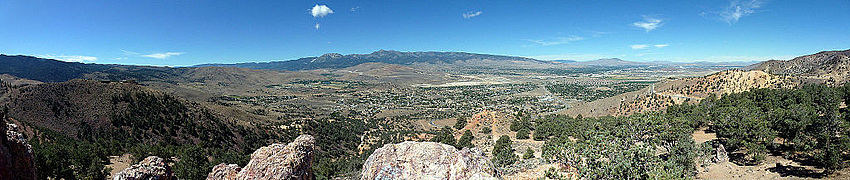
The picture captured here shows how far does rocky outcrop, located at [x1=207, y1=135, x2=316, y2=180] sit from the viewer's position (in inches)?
421

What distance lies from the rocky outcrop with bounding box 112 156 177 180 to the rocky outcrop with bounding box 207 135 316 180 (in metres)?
1.72

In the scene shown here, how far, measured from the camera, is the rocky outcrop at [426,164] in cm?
Answer: 849

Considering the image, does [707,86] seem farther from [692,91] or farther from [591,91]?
[591,91]

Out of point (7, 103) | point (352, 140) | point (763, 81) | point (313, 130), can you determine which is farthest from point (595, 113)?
point (7, 103)

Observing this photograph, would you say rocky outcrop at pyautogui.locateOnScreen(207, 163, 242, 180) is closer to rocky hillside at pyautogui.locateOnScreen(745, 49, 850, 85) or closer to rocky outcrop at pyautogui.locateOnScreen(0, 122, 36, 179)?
rocky outcrop at pyautogui.locateOnScreen(0, 122, 36, 179)

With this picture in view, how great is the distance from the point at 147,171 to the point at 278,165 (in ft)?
16.1

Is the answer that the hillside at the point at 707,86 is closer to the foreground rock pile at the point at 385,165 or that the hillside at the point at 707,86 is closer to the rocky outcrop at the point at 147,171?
the foreground rock pile at the point at 385,165

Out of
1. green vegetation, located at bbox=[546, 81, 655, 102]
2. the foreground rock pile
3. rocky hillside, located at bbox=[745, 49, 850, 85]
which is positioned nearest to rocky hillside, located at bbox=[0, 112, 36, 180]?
the foreground rock pile

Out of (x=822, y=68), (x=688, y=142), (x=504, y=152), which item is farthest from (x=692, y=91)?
(x=504, y=152)

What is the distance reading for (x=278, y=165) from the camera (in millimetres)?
10781

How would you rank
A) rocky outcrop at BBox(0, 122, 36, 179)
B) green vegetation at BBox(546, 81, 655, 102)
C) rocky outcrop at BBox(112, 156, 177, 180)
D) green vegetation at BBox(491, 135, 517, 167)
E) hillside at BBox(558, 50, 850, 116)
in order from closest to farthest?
1. rocky outcrop at BBox(0, 122, 36, 179)
2. rocky outcrop at BBox(112, 156, 177, 180)
3. green vegetation at BBox(491, 135, 517, 167)
4. hillside at BBox(558, 50, 850, 116)
5. green vegetation at BBox(546, 81, 655, 102)

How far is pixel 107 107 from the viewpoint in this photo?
40875mm

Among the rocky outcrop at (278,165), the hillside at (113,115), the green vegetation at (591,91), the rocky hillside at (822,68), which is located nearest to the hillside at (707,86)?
the rocky hillside at (822,68)

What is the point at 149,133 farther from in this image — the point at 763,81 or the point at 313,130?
the point at 763,81
